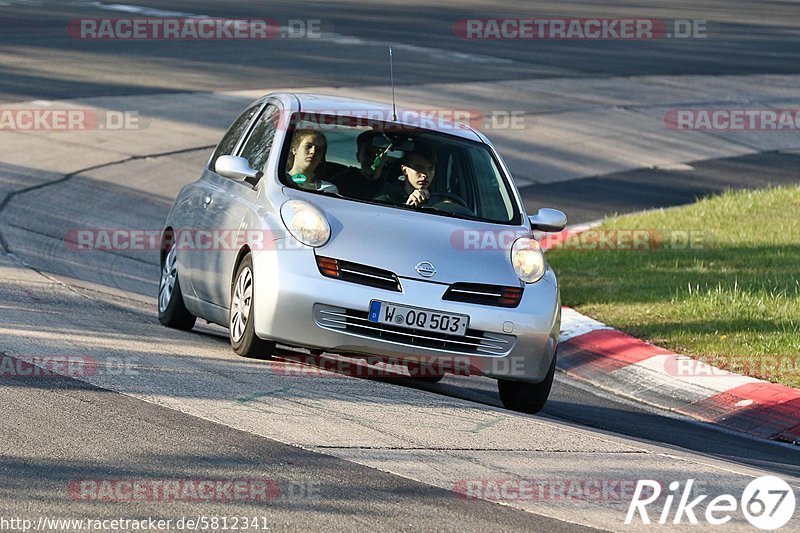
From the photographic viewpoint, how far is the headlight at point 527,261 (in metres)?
8.47

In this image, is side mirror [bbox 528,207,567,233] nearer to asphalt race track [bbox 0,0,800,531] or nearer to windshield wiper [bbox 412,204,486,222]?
windshield wiper [bbox 412,204,486,222]

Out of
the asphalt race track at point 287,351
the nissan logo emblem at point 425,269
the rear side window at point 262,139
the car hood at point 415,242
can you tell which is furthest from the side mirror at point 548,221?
→ the rear side window at point 262,139

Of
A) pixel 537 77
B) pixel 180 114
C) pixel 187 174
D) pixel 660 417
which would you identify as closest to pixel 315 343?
pixel 660 417

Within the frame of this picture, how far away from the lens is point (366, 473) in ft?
20.6

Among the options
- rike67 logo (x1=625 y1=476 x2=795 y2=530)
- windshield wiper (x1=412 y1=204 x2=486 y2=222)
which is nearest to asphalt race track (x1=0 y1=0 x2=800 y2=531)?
rike67 logo (x1=625 y1=476 x2=795 y2=530)

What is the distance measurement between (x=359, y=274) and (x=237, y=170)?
1.34 m

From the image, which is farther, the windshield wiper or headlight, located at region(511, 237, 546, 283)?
the windshield wiper

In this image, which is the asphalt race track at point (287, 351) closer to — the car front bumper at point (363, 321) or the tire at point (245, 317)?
the tire at point (245, 317)

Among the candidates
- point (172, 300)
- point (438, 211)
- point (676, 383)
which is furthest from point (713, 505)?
point (172, 300)

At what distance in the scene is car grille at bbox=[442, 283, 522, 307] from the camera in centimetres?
814

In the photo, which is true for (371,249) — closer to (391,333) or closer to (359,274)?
(359,274)

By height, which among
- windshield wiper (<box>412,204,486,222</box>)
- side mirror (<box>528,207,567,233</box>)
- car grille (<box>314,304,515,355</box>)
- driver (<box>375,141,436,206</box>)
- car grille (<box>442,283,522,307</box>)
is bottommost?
car grille (<box>314,304,515,355</box>)

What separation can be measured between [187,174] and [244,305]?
9415mm

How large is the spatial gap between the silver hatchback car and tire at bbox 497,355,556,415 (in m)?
0.01
